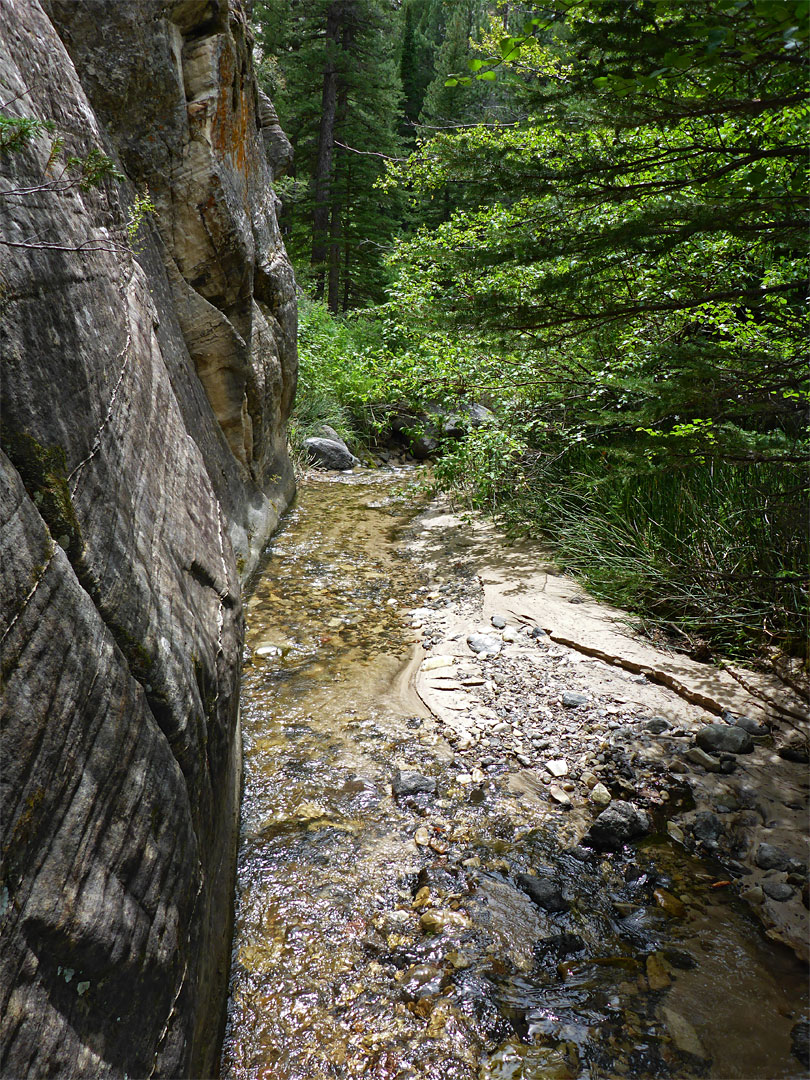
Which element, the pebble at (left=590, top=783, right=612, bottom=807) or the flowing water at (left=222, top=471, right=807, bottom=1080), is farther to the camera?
the pebble at (left=590, top=783, right=612, bottom=807)

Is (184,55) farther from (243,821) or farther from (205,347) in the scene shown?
(243,821)

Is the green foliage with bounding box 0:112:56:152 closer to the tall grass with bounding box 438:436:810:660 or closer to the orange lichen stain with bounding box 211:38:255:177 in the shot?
the tall grass with bounding box 438:436:810:660

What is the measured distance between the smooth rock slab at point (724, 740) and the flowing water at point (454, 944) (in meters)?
0.74

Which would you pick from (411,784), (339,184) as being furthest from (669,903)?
(339,184)

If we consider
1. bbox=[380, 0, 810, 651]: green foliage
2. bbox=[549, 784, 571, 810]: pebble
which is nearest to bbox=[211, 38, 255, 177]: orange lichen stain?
bbox=[380, 0, 810, 651]: green foliage

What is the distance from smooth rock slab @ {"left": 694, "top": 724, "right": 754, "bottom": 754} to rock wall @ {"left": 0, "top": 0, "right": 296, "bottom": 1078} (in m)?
2.69

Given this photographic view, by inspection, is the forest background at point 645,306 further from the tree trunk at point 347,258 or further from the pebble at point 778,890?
the tree trunk at point 347,258

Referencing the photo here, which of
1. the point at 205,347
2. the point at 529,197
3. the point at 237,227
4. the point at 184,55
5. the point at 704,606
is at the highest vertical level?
the point at 184,55

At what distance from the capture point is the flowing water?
2.23 metres

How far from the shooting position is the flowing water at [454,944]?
223 centimetres

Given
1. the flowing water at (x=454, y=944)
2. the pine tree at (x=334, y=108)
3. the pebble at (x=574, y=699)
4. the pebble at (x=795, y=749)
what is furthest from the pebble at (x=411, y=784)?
the pine tree at (x=334, y=108)

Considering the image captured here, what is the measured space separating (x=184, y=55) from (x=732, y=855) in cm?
645

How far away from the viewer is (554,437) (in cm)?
771

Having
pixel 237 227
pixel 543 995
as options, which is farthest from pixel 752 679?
pixel 237 227
